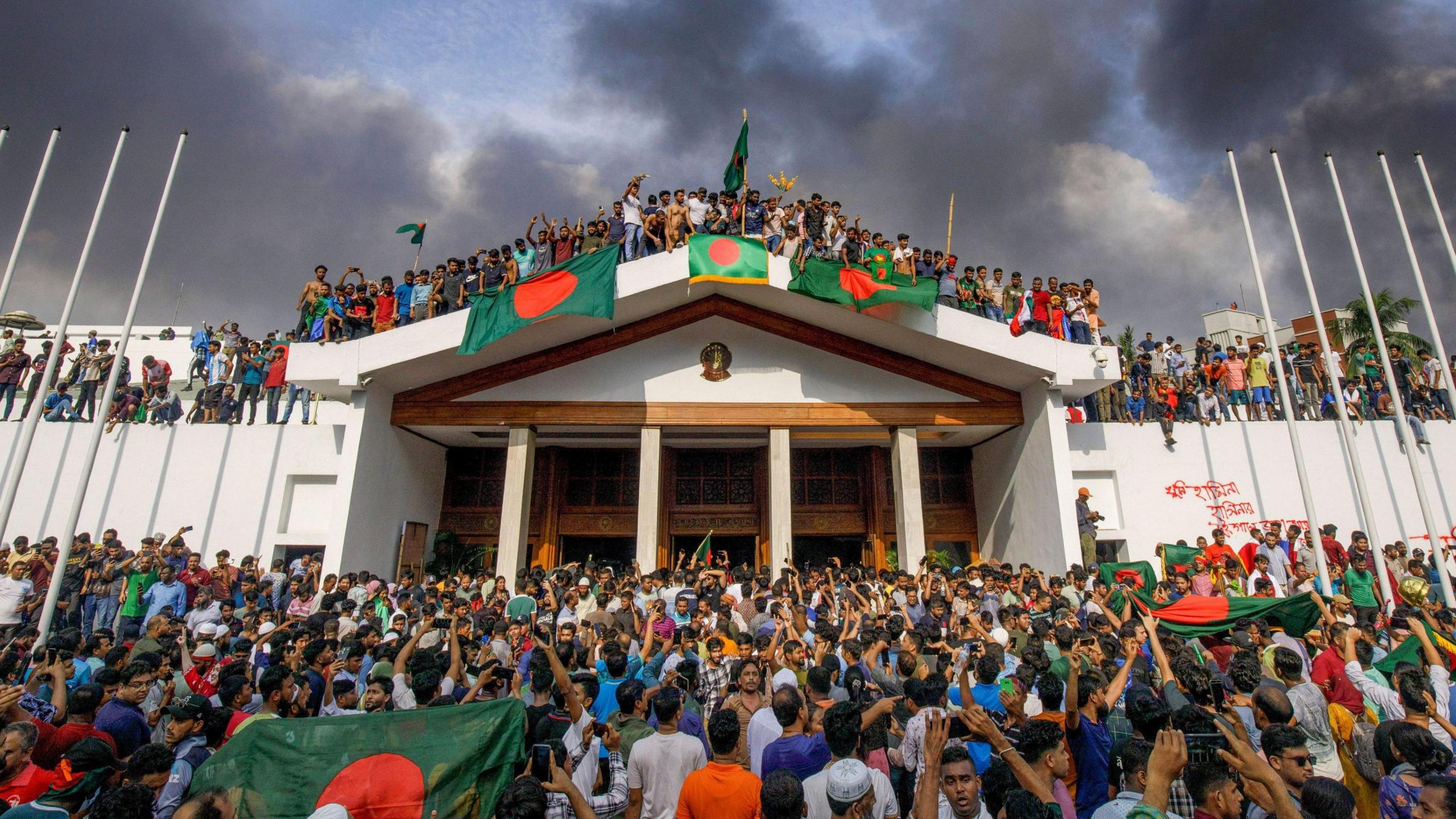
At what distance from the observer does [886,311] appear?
12336mm

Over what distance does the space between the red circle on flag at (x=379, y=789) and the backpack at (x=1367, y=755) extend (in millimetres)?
4706

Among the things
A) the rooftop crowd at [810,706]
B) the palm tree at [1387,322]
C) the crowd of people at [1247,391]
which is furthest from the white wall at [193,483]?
the palm tree at [1387,322]

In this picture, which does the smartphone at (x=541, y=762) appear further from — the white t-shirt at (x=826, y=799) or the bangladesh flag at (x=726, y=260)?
the bangladesh flag at (x=726, y=260)

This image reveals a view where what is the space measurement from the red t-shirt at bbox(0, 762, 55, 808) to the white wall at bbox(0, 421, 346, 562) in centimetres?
1001

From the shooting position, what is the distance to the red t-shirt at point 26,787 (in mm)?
3250

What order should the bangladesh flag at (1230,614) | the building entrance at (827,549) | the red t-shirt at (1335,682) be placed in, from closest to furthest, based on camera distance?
the red t-shirt at (1335,682), the bangladesh flag at (1230,614), the building entrance at (827,549)

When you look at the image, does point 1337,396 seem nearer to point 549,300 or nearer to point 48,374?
point 549,300

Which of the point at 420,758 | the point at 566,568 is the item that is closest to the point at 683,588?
the point at 566,568

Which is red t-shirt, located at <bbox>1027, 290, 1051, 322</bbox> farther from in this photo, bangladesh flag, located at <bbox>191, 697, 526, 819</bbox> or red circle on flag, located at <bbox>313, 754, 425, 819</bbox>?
red circle on flag, located at <bbox>313, 754, 425, 819</bbox>

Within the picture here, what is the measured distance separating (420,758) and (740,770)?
1.82m

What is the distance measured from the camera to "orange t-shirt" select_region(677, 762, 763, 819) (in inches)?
123

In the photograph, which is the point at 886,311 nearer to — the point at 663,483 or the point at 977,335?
the point at 977,335

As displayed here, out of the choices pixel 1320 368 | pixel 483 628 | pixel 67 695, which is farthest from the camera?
pixel 1320 368

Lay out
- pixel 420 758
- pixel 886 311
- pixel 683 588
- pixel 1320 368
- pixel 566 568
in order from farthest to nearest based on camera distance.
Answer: pixel 1320 368, pixel 886 311, pixel 566 568, pixel 683 588, pixel 420 758
